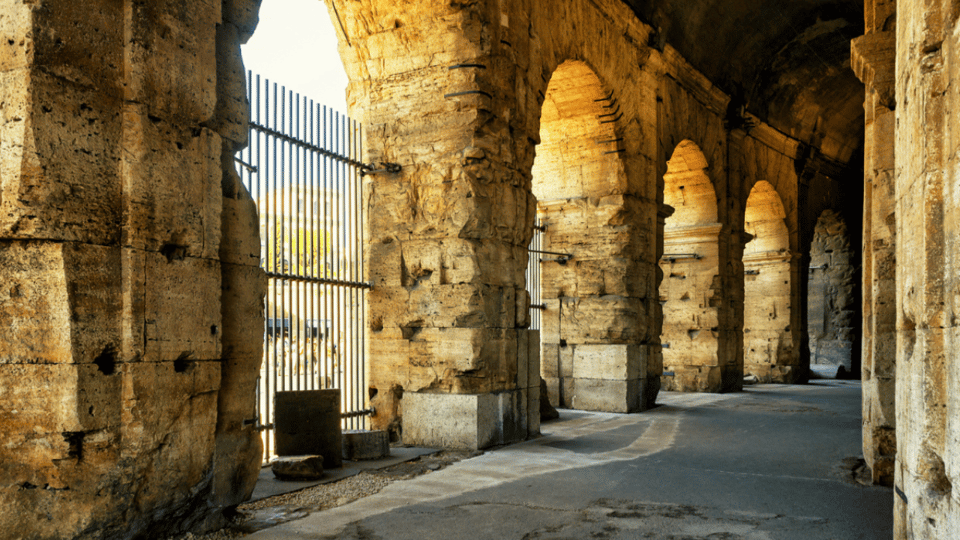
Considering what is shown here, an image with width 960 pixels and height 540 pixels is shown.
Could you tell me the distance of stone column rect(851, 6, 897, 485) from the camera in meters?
4.95

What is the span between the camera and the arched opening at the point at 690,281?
13055mm

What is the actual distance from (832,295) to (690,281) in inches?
322

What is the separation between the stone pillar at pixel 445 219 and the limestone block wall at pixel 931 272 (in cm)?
396

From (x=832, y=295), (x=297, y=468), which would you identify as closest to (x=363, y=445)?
(x=297, y=468)

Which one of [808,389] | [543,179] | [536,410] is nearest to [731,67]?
[543,179]

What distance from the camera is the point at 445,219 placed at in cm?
679

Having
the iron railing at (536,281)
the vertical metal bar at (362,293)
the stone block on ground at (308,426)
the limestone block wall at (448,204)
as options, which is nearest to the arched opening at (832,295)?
the iron railing at (536,281)

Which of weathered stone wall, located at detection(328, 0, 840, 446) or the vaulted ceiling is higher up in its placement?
the vaulted ceiling

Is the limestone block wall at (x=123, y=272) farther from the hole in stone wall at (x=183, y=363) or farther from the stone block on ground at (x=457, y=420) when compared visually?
the stone block on ground at (x=457, y=420)

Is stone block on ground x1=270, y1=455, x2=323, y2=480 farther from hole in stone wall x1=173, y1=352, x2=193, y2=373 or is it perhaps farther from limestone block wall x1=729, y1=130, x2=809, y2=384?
limestone block wall x1=729, y1=130, x2=809, y2=384

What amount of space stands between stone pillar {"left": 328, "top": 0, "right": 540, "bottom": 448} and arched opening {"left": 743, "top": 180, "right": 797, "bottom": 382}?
10048 mm

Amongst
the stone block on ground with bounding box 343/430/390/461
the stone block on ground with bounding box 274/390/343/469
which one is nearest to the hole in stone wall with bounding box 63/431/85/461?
the stone block on ground with bounding box 274/390/343/469

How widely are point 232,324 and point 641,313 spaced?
6.89m

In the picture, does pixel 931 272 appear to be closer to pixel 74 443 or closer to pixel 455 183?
pixel 74 443
